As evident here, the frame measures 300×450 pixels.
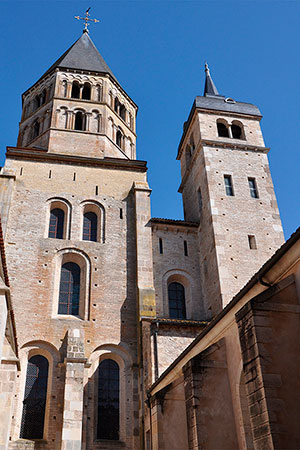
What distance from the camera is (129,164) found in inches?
942

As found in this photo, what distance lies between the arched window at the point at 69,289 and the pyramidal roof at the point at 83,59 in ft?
44.4

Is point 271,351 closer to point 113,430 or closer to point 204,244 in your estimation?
point 113,430

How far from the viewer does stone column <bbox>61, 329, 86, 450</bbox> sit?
15127 millimetres

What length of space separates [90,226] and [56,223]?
157cm

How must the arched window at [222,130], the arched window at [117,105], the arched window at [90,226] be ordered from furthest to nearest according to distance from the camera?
1. the arched window at [117,105]
2. the arched window at [222,130]
3. the arched window at [90,226]

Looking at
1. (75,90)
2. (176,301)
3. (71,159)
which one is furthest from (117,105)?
(176,301)

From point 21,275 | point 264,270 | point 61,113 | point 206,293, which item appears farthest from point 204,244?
point 264,270

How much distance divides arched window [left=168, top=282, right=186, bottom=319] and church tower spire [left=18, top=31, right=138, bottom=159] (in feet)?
26.7

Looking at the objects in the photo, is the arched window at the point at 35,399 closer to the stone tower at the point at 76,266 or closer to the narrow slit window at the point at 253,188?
the stone tower at the point at 76,266

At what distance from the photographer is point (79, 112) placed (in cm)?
2623

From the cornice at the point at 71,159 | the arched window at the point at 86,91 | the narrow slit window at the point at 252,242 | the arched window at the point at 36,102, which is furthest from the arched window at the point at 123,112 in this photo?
the narrow slit window at the point at 252,242

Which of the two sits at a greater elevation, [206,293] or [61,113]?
[61,113]

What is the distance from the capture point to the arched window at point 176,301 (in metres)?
20.9

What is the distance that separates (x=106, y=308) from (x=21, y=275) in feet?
12.3
